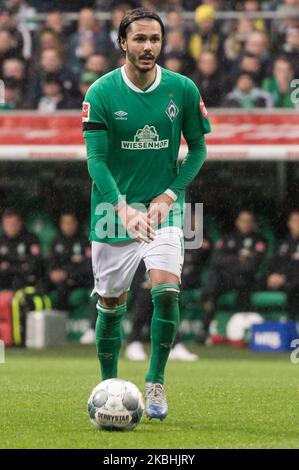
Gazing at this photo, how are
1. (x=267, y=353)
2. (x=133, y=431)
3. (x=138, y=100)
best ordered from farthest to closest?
1. (x=267, y=353)
2. (x=138, y=100)
3. (x=133, y=431)

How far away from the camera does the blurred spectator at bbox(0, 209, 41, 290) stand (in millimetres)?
15211

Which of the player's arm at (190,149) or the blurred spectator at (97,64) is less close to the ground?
the blurred spectator at (97,64)

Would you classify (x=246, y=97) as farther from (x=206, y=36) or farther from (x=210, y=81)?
(x=206, y=36)

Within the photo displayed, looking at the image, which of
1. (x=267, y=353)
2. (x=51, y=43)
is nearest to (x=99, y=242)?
(x=267, y=353)

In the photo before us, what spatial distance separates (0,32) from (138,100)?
9061mm

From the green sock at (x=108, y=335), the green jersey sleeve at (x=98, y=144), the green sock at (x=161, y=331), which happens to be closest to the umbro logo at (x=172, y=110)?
the green jersey sleeve at (x=98, y=144)

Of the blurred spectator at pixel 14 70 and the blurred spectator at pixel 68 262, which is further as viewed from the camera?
the blurred spectator at pixel 14 70

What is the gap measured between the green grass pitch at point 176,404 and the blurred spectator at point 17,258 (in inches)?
69.8

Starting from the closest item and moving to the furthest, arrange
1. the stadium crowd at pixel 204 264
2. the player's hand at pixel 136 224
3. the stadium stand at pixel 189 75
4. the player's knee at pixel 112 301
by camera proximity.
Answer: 1. the player's hand at pixel 136 224
2. the player's knee at pixel 112 301
3. the stadium crowd at pixel 204 264
4. the stadium stand at pixel 189 75

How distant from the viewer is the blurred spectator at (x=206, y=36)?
1534 cm

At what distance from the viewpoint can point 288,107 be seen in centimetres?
1463

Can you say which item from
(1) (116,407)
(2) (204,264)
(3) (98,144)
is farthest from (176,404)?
(2) (204,264)

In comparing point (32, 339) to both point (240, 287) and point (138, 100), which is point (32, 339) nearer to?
point (240, 287)

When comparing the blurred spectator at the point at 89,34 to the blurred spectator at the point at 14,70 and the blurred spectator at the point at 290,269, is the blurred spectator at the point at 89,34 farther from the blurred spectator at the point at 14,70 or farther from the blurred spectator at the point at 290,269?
the blurred spectator at the point at 290,269
